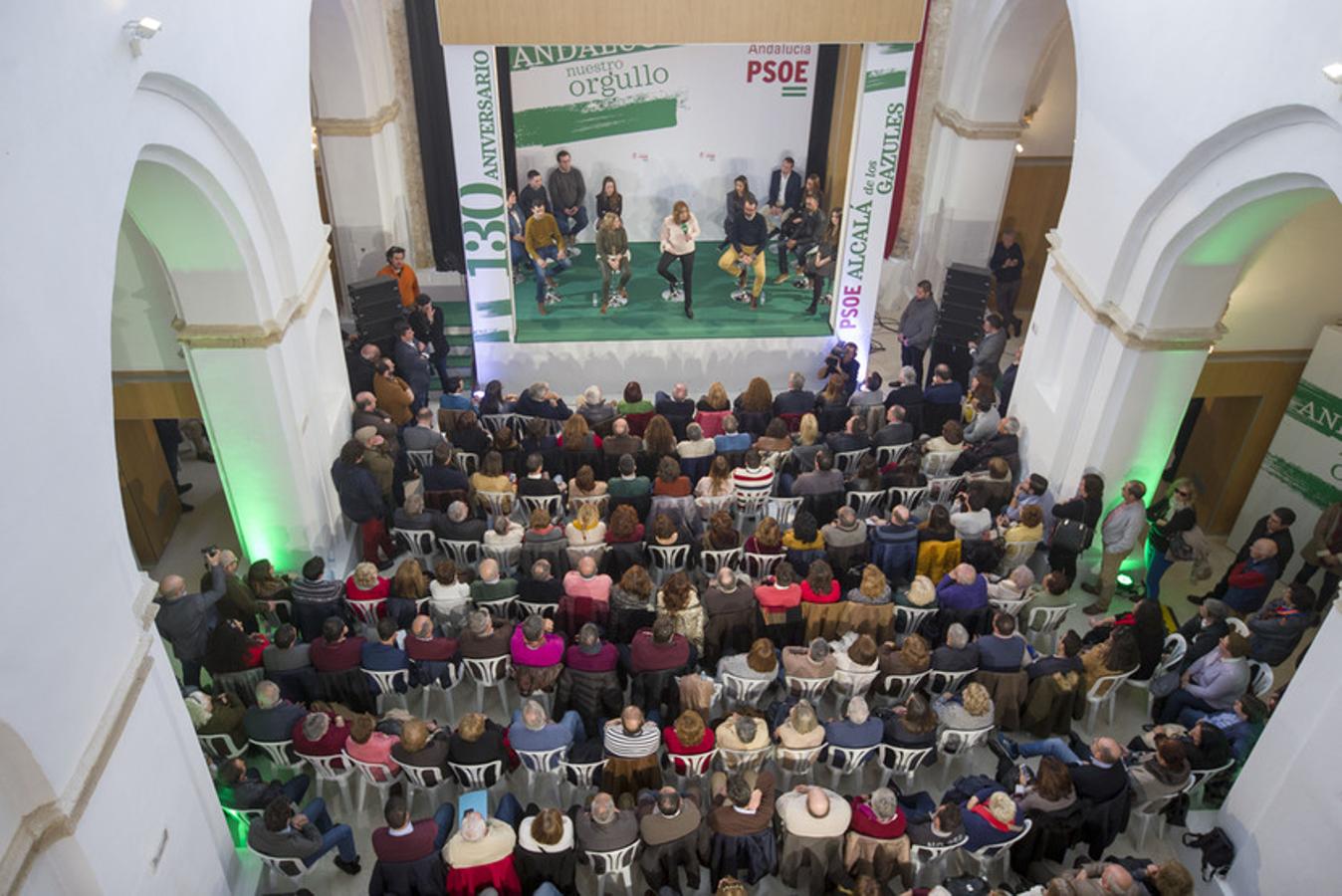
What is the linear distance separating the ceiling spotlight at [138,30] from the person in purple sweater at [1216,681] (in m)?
7.11

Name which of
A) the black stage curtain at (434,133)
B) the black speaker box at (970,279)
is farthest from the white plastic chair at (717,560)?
the black stage curtain at (434,133)

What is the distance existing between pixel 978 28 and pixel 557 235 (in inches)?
207

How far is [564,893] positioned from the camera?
5852 millimetres

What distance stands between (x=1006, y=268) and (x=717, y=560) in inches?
236

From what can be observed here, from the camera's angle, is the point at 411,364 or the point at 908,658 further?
the point at 411,364

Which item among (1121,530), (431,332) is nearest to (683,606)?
(1121,530)

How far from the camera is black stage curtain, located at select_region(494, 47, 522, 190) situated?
11.6m

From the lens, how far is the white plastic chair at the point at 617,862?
5.71 meters

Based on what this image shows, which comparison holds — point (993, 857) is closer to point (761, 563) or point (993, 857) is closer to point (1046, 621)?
point (1046, 621)

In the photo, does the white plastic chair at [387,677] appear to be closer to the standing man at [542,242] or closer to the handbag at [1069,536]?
the handbag at [1069,536]

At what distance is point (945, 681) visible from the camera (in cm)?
695

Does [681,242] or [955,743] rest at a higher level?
[681,242]

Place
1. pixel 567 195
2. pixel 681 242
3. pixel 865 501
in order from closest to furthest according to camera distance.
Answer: pixel 865 501
pixel 681 242
pixel 567 195

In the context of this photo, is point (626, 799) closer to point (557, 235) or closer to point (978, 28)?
point (557, 235)
